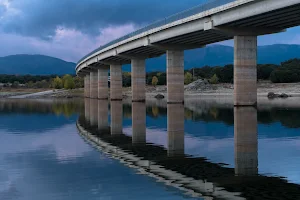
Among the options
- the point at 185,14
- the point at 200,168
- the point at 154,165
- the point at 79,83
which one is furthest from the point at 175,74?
the point at 79,83

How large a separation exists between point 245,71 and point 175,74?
48.8ft

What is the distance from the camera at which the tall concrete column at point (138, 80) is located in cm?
6644

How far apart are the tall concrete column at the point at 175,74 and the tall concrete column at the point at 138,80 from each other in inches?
477

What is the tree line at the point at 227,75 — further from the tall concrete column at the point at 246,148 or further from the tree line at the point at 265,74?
the tall concrete column at the point at 246,148

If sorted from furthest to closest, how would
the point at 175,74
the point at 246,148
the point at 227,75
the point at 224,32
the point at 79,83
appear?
1. the point at 79,83
2. the point at 227,75
3. the point at 175,74
4. the point at 224,32
5. the point at 246,148

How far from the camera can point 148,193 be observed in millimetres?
10578

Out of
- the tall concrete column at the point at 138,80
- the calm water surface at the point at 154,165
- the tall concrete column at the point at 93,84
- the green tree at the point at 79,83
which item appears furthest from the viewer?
the green tree at the point at 79,83

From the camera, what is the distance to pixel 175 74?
→ 54438 mm

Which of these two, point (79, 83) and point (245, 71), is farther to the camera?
point (79, 83)

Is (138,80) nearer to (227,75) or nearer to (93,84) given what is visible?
(93,84)

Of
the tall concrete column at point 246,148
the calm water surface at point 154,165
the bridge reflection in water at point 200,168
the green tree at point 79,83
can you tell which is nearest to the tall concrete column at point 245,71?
the tall concrete column at point 246,148

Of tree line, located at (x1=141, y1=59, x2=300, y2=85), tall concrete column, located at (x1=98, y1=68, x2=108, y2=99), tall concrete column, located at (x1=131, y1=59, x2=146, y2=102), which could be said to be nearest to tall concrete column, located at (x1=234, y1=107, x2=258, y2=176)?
tall concrete column, located at (x1=131, y1=59, x2=146, y2=102)

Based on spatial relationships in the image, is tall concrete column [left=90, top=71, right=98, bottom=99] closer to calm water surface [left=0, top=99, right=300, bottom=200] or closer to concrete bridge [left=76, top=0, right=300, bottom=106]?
concrete bridge [left=76, top=0, right=300, bottom=106]

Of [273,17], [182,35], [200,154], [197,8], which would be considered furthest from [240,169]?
[182,35]
